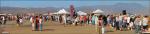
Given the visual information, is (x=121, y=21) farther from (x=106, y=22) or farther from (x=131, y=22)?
(x=106, y=22)

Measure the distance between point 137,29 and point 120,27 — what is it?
6.89 metres

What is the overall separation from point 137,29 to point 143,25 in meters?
1.31

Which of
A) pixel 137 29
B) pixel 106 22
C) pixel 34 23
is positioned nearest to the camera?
pixel 137 29

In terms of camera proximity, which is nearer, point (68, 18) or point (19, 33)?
point (19, 33)

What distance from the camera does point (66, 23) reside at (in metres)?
45.5

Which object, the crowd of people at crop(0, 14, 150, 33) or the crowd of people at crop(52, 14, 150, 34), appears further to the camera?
the crowd of people at crop(0, 14, 150, 33)

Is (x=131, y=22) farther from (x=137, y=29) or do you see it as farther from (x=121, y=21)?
(x=137, y=29)

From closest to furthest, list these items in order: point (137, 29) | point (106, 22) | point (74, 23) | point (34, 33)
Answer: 1. point (137, 29)
2. point (34, 33)
3. point (106, 22)
4. point (74, 23)

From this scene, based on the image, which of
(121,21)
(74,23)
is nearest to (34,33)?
(121,21)

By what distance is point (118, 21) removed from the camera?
3153 centimetres

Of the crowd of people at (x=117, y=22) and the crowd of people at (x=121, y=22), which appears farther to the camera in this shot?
the crowd of people at (x=117, y=22)

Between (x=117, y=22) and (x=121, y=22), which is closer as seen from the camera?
(x=121, y=22)

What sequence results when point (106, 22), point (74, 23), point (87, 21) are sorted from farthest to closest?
1. point (87, 21)
2. point (74, 23)
3. point (106, 22)

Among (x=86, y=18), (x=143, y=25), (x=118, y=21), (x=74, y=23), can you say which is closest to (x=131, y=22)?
(x=118, y=21)
